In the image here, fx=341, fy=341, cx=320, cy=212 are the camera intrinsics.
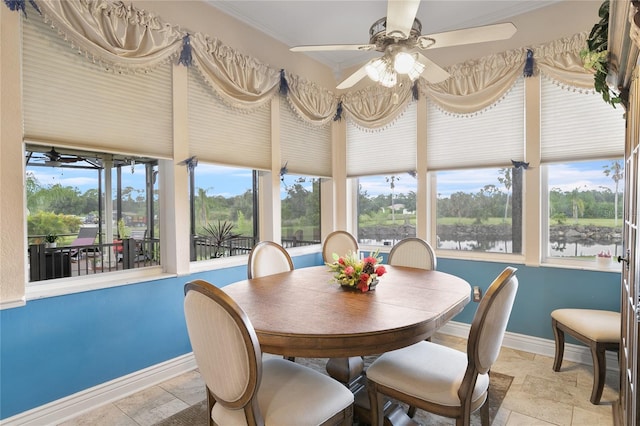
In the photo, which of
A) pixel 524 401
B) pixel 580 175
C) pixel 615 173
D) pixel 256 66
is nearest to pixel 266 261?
pixel 256 66

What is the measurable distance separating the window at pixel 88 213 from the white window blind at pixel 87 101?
Result: 346mm

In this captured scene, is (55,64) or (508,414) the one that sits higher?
(55,64)

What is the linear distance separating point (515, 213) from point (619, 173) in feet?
2.65

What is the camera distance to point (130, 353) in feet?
7.93

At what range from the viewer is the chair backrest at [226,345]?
1.22 m

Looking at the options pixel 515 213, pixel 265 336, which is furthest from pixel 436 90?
pixel 265 336

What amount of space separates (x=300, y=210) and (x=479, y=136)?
6.90 ft

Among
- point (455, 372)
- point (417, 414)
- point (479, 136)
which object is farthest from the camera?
point (479, 136)

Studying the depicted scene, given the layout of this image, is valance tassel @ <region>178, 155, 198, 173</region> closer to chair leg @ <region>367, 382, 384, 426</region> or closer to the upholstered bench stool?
chair leg @ <region>367, 382, 384, 426</region>

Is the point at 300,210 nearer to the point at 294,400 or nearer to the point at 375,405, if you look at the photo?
the point at 375,405

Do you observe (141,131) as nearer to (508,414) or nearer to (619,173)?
(508,414)

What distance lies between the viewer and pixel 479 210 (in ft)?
11.3

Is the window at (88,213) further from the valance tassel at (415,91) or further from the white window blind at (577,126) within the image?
the white window blind at (577,126)

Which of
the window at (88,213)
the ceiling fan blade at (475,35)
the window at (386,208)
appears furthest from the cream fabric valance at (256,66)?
the window at (88,213)
